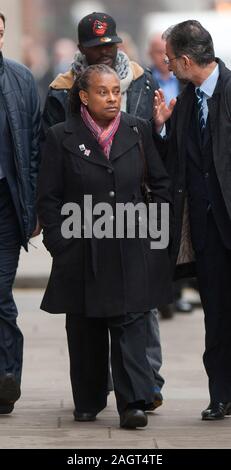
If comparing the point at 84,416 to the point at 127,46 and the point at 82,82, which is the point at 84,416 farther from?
the point at 127,46

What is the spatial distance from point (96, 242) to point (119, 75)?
3.39 ft

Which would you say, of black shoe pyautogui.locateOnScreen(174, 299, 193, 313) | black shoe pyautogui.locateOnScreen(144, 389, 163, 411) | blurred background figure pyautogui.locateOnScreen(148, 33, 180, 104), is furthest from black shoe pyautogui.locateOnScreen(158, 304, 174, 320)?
black shoe pyautogui.locateOnScreen(144, 389, 163, 411)

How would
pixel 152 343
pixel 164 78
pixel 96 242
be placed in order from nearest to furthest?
pixel 96 242
pixel 152 343
pixel 164 78

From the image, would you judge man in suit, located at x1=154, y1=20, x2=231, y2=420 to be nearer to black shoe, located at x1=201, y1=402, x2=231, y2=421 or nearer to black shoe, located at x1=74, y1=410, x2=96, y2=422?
black shoe, located at x1=201, y1=402, x2=231, y2=421

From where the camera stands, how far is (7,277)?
27.4ft

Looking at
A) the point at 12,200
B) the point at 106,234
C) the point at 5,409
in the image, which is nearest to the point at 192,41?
the point at 106,234

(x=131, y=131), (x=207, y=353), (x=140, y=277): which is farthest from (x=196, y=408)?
(x=131, y=131)

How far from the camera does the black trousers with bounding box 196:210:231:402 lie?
26.5 feet

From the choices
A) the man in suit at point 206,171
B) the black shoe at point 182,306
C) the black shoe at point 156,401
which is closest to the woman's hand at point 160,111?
the man in suit at point 206,171

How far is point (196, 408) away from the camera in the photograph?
8.62 meters

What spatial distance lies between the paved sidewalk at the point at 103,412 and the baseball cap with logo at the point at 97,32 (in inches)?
75.5

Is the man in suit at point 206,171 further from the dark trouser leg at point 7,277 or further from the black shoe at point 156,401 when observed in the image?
the dark trouser leg at point 7,277

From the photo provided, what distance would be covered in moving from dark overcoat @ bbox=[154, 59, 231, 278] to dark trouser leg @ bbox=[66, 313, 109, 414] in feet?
1.70

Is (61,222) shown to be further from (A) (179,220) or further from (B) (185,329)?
(B) (185,329)
